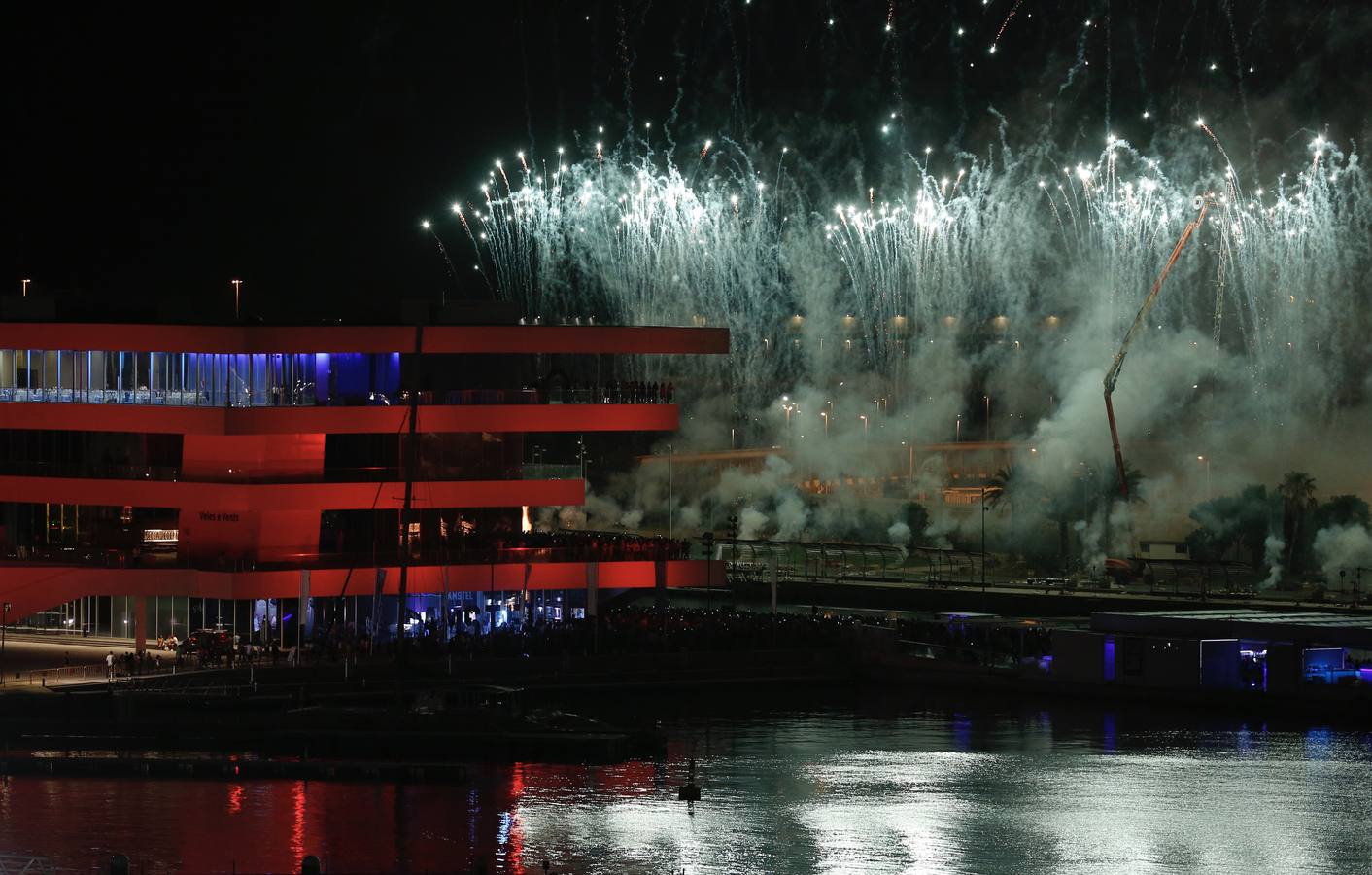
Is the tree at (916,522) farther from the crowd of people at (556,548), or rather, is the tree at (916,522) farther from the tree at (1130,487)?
the crowd of people at (556,548)

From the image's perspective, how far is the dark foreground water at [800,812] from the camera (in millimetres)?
35938

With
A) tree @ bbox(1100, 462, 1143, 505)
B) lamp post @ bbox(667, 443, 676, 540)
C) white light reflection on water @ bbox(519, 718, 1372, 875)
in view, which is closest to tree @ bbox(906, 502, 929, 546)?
tree @ bbox(1100, 462, 1143, 505)

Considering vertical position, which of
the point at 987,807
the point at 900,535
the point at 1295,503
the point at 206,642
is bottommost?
the point at 987,807

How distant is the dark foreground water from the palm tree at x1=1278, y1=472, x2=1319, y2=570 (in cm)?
4528

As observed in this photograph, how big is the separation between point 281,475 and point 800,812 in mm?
27277

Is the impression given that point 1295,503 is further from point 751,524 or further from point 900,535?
point 751,524

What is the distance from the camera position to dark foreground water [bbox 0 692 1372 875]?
35.9m

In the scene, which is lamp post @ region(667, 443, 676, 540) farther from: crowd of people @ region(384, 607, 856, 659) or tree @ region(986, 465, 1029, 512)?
crowd of people @ region(384, 607, 856, 659)

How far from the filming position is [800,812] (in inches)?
1609

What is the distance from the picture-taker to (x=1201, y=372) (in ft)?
350

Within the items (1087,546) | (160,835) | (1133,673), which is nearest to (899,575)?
(1087,546)

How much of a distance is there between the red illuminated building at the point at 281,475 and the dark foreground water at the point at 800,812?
1390 centimetres

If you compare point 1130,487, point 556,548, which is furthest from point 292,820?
point 1130,487

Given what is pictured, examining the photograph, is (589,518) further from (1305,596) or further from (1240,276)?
(1305,596)
